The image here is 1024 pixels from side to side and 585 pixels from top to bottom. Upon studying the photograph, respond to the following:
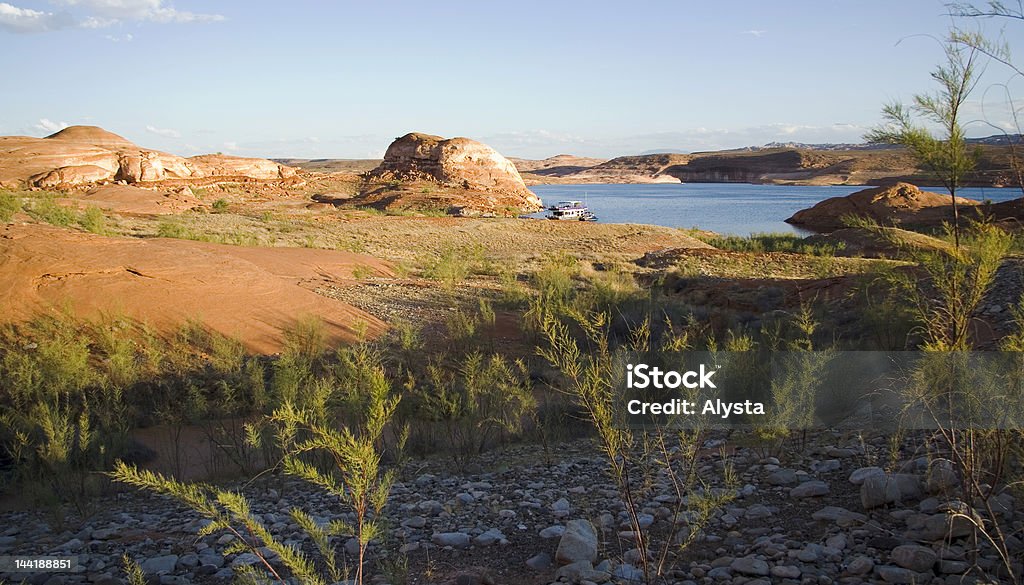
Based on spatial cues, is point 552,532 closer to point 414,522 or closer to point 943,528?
point 414,522

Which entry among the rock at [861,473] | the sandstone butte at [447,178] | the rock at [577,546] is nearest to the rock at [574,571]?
the rock at [577,546]

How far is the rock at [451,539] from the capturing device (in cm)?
448

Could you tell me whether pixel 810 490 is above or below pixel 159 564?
above

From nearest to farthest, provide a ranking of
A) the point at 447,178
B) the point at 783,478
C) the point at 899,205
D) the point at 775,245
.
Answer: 1. the point at 783,478
2. the point at 775,245
3. the point at 899,205
4. the point at 447,178

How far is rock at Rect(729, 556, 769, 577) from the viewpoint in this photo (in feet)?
12.4

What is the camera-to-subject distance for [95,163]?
143ft

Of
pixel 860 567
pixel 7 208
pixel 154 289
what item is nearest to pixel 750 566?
pixel 860 567

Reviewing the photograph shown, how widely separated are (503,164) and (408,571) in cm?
6125

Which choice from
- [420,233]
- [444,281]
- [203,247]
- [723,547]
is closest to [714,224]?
[420,233]

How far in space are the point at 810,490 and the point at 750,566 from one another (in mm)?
1302

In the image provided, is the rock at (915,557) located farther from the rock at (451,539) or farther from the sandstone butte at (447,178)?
the sandstone butte at (447,178)

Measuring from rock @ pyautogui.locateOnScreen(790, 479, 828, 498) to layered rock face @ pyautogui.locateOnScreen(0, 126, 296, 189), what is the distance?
4173 centimetres

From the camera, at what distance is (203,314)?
1000cm

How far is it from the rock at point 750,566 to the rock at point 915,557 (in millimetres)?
628
